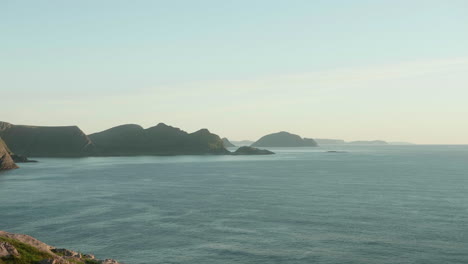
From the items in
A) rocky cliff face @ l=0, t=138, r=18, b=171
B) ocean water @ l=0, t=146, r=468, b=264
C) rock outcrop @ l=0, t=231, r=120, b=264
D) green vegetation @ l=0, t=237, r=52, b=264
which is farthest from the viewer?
rocky cliff face @ l=0, t=138, r=18, b=171

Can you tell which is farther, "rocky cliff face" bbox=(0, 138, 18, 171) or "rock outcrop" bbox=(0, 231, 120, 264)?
"rocky cliff face" bbox=(0, 138, 18, 171)

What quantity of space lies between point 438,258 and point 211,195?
58136 mm

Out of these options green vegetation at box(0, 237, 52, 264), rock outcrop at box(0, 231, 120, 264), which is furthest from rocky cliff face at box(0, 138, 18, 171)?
green vegetation at box(0, 237, 52, 264)

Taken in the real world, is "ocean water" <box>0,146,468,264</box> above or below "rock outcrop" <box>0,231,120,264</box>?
below

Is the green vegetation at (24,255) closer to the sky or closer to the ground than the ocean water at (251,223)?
closer to the sky

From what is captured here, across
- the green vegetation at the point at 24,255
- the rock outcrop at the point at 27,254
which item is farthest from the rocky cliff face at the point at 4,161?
the green vegetation at the point at 24,255

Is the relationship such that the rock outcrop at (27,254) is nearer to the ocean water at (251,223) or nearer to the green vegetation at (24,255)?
the green vegetation at (24,255)

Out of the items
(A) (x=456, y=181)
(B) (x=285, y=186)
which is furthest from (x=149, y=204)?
(A) (x=456, y=181)

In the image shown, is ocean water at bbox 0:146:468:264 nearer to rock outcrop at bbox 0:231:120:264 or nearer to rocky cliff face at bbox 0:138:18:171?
rock outcrop at bbox 0:231:120:264

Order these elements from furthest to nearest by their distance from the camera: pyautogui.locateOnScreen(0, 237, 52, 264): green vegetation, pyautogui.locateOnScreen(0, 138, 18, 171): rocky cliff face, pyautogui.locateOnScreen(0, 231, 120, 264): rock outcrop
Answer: pyautogui.locateOnScreen(0, 138, 18, 171): rocky cliff face, pyautogui.locateOnScreen(0, 231, 120, 264): rock outcrop, pyautogui.locateOnScreen(0, 237, 52, 264): green vegetation

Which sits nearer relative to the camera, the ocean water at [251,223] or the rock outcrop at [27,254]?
the rock outcrop at [27,254]

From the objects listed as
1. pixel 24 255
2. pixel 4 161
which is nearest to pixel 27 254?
pixel 24 255

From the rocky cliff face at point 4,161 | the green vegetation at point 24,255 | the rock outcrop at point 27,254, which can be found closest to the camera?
the green vegetation at point 24,255

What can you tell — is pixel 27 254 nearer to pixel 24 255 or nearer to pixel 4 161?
pixel 24 255
